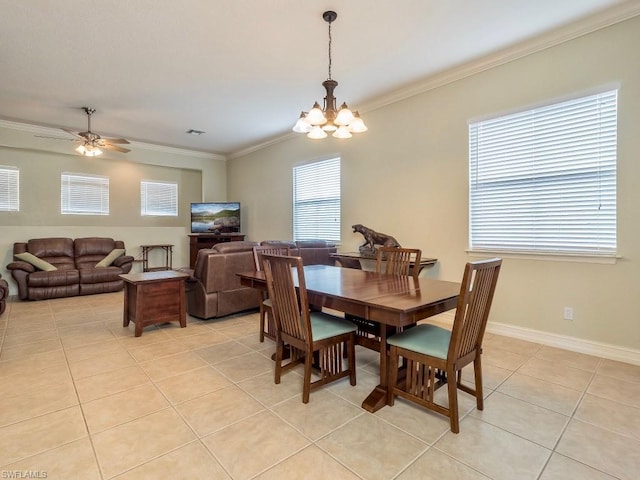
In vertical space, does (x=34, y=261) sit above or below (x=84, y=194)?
below

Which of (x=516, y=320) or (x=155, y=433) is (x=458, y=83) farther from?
(x=155, y=433)

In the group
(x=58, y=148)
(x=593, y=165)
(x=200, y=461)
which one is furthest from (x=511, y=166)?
(x=58, y=148)

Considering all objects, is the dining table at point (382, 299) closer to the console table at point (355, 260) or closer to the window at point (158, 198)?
the console table at point (355, 260)

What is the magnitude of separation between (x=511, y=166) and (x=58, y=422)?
420 centimetres

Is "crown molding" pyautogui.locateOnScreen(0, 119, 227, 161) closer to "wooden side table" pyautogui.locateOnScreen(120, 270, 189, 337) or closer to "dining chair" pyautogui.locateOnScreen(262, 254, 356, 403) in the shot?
"wooden side table" pyautogui.locateOnScreen(120, 270, 189, 337)

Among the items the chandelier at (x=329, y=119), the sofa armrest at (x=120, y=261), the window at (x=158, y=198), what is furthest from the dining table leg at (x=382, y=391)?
the window at (x=158, y=198)

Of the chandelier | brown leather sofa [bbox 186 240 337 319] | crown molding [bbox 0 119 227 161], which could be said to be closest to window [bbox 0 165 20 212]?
crown molding [bbox 0 119 227 161]

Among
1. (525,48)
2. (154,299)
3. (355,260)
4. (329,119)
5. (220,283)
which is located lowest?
(154,299)

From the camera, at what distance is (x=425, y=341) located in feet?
6.53

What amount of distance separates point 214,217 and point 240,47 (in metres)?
4.36

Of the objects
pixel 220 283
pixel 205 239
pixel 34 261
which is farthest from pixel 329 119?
pixel 34 261

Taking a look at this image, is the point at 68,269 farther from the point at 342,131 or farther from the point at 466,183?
the point at 466,183

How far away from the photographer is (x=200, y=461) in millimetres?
1610

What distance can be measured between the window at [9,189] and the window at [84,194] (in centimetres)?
62
